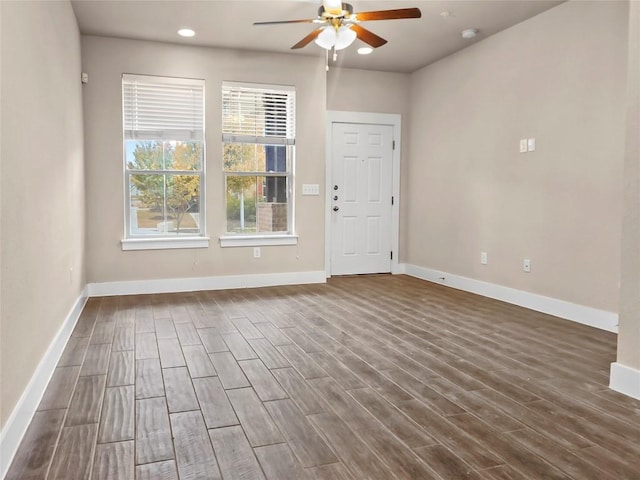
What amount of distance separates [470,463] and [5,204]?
2.17m

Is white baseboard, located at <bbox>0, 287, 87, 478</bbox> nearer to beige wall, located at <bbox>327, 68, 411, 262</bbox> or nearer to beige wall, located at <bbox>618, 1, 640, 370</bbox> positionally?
beige wall, located at <bbox>618, 1, 640, 370</bbox>

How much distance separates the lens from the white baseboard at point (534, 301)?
157 inches

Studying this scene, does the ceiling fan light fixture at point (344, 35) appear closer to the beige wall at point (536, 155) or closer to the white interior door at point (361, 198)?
the beige wall at point (536, 155)

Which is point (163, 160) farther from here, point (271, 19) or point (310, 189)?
point (271, 19)

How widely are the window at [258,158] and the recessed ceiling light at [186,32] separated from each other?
0.69 m

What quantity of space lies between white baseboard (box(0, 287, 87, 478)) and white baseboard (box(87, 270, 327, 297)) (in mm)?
1664

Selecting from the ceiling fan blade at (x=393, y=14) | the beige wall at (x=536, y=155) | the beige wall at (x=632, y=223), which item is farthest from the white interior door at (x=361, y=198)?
the beige wall at (x=632, y=223)

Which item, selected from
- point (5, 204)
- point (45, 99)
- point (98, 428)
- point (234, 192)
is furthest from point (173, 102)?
point (98, 428)

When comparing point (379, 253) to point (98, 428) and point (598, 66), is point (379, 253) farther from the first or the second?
point (98, 428)

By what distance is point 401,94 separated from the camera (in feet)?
22.4

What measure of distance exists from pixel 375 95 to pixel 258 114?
5.82ft

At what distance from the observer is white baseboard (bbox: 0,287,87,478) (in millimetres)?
1932

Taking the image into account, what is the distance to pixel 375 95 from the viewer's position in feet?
22.0

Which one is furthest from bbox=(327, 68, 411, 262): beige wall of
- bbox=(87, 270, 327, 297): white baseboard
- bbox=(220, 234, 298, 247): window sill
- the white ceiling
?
bbox=(220, 234, 298, 247): window sill
